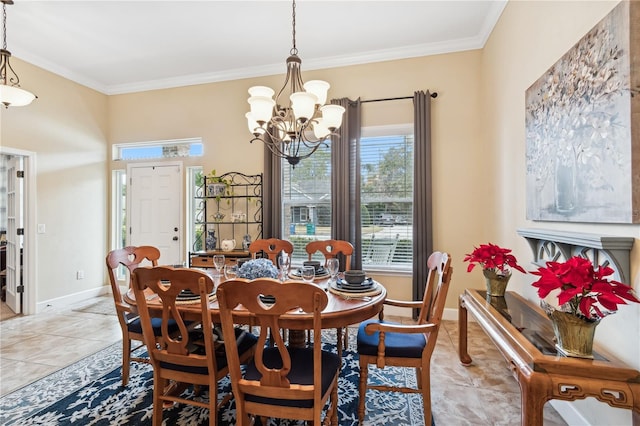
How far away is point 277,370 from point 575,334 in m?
1.39

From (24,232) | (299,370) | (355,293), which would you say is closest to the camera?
(299,370)

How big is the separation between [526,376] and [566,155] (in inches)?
52.1

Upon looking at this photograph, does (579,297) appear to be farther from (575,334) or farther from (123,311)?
(123,311)

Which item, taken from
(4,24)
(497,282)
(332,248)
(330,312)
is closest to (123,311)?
(330,312)

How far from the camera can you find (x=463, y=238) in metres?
3.66

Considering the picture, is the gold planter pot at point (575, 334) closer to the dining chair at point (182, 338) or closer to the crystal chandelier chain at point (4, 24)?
the dining chair at point (182, 338)

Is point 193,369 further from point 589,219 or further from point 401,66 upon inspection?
point 401,66

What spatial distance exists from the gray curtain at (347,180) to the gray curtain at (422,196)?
67 cm

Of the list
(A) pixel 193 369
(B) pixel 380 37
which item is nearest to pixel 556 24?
(B) pixel 380 37

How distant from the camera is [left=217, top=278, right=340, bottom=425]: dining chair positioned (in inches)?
52.5

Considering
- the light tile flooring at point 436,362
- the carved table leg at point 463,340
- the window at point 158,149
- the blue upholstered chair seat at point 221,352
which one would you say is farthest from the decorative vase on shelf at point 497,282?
the window at point 158,149

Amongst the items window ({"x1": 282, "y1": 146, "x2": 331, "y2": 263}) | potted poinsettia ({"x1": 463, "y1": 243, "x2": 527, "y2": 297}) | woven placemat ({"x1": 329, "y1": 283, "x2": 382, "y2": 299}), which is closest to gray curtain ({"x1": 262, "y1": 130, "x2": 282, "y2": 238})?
window ({"x1": 282, "y1": 146, "x2": 331, "y2": 263})

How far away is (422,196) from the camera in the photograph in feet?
11.9

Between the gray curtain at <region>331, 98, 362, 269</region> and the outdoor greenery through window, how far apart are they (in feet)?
0.54
